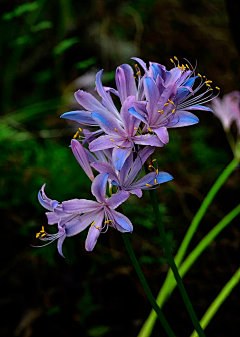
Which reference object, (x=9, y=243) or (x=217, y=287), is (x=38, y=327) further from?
(x=217, y=287)

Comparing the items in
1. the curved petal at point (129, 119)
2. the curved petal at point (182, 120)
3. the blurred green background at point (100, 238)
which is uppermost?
the curved petal at point (129, 119)

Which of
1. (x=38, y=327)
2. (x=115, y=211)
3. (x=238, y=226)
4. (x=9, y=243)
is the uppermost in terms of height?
(x=115, y=211)

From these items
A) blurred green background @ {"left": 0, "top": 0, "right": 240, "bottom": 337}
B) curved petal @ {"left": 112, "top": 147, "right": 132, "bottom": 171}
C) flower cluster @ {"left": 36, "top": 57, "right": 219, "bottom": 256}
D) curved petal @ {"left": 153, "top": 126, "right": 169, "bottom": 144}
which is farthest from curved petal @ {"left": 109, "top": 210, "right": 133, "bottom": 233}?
blurred green background @ {"left": 0, "top": 0, "right": 240, "bottom": 337}

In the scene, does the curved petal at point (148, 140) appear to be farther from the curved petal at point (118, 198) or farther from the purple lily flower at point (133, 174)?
the curved petal at point (118, 198)

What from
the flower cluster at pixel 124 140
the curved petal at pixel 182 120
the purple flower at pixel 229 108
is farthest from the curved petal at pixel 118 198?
the purple flower at pixel 229 108

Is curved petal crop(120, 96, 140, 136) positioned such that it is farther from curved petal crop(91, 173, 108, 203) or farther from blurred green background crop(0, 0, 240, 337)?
blurred green background crop(0, 0, 240, 337)

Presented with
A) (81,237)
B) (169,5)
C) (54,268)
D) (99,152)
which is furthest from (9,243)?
(169,5)
